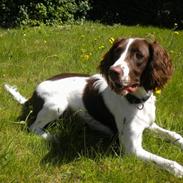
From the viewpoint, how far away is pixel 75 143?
208 inches

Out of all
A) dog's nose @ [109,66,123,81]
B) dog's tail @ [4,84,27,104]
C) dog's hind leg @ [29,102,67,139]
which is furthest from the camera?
dog's tail @ [4,84,27,104]

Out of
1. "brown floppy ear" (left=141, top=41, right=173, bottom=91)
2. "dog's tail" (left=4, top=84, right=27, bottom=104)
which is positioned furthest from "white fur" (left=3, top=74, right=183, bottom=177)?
"dog's tail" (left=4, top=84, right=27, bottom=104)

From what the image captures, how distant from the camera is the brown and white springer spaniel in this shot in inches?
191

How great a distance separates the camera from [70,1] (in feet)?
48.4

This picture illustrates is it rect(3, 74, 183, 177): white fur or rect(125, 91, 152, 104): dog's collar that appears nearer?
rect(3, 74, 183, 177): white fur

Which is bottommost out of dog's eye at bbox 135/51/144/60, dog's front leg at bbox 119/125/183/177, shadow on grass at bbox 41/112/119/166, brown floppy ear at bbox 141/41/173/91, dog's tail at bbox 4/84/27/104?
dog's tail at bbox 4/84/27/104

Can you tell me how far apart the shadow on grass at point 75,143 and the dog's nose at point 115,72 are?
0.74 metres

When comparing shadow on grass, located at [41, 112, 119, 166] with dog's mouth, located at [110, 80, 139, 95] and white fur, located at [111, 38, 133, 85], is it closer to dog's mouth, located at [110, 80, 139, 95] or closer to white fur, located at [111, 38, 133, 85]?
dog's mouth, located at [110, 80, 139, 95]

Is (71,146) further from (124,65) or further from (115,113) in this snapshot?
(124,65)

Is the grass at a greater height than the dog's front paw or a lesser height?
lesser

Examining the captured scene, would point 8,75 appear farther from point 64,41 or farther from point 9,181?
point 9,181

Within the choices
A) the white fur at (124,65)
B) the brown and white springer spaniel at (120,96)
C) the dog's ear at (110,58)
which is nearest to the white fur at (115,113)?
the brown and white springer spaniel at (120,96)

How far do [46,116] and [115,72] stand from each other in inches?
49.6

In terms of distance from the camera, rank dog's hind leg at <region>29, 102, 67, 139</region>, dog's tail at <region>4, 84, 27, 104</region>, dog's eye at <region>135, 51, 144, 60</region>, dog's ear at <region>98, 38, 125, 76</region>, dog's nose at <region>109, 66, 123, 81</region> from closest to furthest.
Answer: dog's nose at <region>109, 66, 123, 81</region>
dog's eye at <region>135, 51, 144, 60</region>
dog's ear at <region>98, 38, 125, 76</region>
dog's hind leg at <region>29, 102, 67, 139</region>
dog's tail at <region>4, 84, 27, 104</region>
